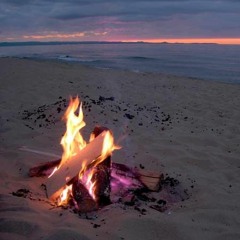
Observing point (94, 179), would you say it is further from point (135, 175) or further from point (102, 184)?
point (135, 175)

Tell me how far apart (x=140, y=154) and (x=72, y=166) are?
2301 mm

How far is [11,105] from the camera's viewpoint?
1129 centimetres

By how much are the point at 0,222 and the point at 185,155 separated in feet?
13.6

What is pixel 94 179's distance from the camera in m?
5.00

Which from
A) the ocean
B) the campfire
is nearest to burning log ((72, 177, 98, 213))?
the campfire

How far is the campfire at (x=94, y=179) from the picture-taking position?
485cm

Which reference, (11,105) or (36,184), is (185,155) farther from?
(11,105)

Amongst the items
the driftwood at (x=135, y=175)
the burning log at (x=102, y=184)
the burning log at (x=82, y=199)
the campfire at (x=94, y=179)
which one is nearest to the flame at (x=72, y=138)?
the campfire at (x=94, y=179)

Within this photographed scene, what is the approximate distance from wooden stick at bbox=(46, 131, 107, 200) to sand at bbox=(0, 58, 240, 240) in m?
0.20

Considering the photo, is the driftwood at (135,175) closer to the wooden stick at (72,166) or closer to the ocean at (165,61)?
the wooden stick at (72,166)

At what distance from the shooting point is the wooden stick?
196 inches

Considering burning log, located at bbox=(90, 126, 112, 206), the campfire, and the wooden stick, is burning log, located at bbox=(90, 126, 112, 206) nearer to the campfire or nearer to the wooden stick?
the campfire

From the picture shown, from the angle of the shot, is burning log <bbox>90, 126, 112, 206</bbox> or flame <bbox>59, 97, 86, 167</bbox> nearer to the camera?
burning log <bbox>90, 126, 112, 206</bbox>

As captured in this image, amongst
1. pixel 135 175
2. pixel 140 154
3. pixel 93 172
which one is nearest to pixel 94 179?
pixel 93 172
